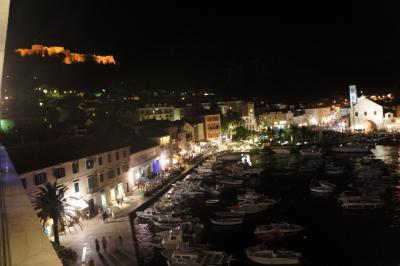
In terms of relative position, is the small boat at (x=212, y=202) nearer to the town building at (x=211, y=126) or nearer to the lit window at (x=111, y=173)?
the lit window at (x=111, y=173)

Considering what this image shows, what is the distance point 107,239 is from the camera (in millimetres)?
21719

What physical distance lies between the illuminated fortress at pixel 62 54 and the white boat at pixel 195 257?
86719mm

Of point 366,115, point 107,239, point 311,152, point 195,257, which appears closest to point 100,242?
point 107,239

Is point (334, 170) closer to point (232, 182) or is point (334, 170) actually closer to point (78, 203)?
point (232, 182)

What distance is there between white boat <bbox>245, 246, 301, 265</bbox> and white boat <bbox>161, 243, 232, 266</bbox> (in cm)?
132

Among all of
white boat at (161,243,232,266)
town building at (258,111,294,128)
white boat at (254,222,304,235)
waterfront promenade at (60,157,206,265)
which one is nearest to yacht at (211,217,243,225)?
white boat at (254,222,304,235)

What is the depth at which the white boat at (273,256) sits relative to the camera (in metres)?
20.5

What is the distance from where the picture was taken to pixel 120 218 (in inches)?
1033

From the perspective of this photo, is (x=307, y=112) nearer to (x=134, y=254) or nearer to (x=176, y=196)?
(x=176, y=196)

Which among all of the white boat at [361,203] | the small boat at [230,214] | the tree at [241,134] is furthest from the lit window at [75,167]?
the tree at [241,134]

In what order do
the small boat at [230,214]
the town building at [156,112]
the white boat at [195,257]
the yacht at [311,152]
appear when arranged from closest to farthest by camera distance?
the white boat at [195,257] → the small boat at [230,214] → the yacht at [311,152] → the town building at [156,112]

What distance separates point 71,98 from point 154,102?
20005 mm

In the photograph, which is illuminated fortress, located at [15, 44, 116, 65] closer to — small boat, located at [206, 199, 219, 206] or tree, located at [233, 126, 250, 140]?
tree, located at [233, 126, 250, 140]

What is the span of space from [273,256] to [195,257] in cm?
397
